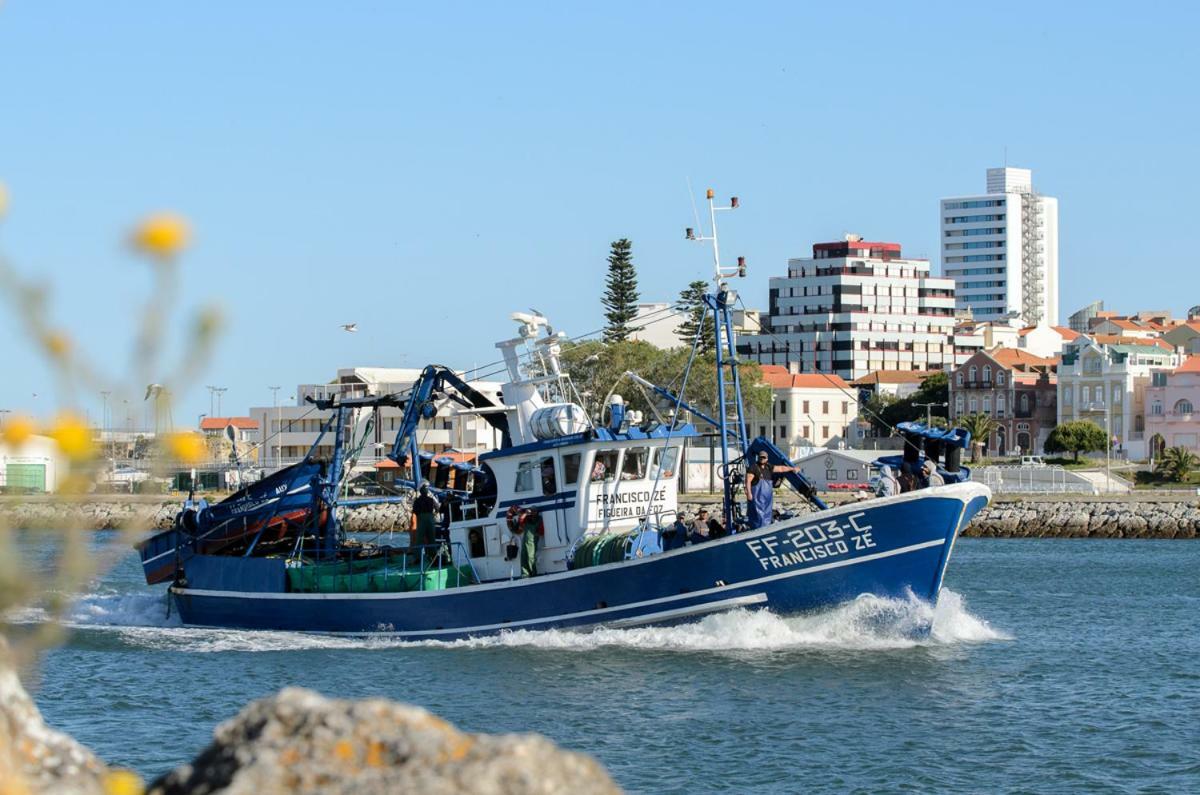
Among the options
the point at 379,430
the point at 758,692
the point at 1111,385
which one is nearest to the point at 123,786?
the point at 758,692

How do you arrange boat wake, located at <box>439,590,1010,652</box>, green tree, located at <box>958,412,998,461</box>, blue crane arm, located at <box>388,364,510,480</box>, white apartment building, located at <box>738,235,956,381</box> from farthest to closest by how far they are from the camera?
white apartment building, located at <box>738,235,956,381</box> < green tree, located at <box>958,412,998,461</box> < blue crane arm, located at <box>388,364,510,480</box> < boat wake, located at <box>439,590,1010,652</box>

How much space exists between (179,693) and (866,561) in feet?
33.1

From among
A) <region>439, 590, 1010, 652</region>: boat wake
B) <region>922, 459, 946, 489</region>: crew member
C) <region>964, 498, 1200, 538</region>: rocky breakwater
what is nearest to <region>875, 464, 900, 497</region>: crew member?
<region>922, 459, 946, 489</region>: crew member

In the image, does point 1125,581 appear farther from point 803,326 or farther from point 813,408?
point 803,326

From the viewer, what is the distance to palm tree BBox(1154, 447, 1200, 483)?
95.5 metres

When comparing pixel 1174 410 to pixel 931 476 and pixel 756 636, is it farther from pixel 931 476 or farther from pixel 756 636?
pixel 756 636

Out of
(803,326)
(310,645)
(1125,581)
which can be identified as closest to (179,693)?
(310,645)

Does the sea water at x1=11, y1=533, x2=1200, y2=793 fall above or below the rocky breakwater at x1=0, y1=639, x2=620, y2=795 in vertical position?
below

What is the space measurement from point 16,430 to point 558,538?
2340cm

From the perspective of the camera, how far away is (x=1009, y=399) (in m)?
135

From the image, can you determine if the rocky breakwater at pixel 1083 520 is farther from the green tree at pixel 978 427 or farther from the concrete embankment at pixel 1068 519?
the green tree at pixel 978 427

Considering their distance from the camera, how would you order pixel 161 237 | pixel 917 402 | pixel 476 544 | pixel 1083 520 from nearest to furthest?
1. pixel 161 237
2. pixel 476 544
3. pixel 1083 520
4. pixel 917 402

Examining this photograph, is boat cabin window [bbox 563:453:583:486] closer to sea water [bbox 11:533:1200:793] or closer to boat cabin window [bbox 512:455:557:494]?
boat cabin window [bbox 512:455:557:494]

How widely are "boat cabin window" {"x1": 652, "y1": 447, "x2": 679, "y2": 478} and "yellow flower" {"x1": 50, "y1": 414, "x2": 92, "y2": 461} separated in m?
23.9
